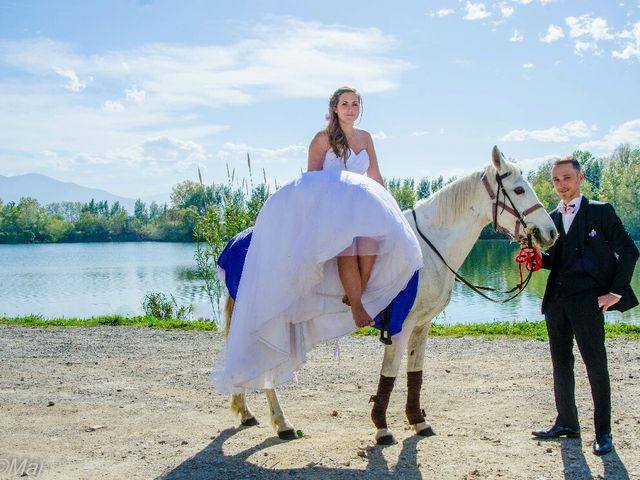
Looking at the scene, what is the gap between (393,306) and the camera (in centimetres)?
475

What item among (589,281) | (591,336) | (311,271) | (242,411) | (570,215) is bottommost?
(242,411)

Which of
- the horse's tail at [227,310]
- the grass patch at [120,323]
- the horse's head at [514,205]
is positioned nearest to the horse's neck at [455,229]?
the horse's head at [514,205]

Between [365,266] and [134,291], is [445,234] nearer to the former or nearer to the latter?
[365,266]

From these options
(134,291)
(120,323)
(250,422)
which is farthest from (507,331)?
(134,291)

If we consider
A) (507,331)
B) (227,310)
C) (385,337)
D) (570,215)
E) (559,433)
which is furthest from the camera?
(507,331)

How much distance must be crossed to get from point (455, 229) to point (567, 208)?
90 centimetres

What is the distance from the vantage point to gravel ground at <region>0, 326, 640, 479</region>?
455cm

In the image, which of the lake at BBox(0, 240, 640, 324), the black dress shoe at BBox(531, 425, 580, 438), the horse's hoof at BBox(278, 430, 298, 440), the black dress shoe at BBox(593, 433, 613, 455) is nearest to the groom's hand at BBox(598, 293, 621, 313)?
the black dress shoe at BBox(593, 433, 613, 455)

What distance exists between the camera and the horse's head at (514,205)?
4871 mm

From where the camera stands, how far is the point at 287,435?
525 centimetres

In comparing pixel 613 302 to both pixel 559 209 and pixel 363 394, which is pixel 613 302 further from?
pixel 363 394

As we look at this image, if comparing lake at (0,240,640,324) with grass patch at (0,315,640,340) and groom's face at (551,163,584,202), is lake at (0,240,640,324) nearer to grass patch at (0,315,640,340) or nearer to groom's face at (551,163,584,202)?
grass patch at (0,315,640,340)

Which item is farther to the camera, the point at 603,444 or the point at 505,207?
the point at 505,207

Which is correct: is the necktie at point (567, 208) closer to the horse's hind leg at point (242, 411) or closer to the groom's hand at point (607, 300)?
the groom's hand at point (607, 300)
